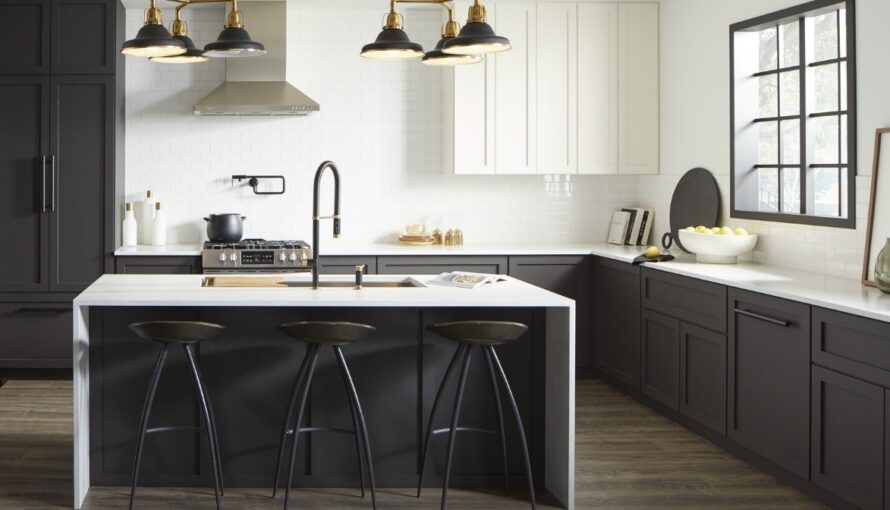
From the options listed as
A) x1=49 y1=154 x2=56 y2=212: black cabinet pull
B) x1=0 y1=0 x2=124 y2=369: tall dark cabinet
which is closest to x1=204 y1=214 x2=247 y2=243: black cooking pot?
x1=0 y1=0 x2=124 y2=369: tall dark cabinet

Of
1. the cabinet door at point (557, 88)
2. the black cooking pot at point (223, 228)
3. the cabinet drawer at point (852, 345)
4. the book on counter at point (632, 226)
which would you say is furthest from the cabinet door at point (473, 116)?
the cabinet drawer at point (852, 345)

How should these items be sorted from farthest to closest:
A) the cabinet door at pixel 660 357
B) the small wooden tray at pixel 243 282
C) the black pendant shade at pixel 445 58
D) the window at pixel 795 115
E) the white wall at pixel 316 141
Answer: the white wall at pixel 316 141, the cabinet door at pixel 660 357, the window at pixel 795 115, the small wooden tray at pixel 243 282, the black pendant shade at pixel 445 58

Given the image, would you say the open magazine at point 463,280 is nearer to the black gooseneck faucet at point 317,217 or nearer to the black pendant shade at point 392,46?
the black gooseneck faucet at point 317,217

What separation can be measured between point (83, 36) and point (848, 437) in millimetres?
5594

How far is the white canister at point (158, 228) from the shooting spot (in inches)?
289

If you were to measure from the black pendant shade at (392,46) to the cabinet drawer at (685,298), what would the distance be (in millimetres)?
2022

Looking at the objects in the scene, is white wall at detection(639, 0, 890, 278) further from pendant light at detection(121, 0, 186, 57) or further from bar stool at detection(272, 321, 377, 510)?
pendant light at detection(121, 0, 186, 57)

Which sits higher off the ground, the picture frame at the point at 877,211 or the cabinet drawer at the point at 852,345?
the picture frame at the point at 877,211

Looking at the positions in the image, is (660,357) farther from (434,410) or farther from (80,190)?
(80,190)

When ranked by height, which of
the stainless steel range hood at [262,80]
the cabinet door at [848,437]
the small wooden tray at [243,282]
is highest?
the stainless steel range hood at [262,80]

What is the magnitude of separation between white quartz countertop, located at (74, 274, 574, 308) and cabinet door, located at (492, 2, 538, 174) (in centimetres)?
267

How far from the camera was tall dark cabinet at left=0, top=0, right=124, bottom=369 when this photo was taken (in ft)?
23.0

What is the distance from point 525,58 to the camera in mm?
7309

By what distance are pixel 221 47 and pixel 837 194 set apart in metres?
3.39
